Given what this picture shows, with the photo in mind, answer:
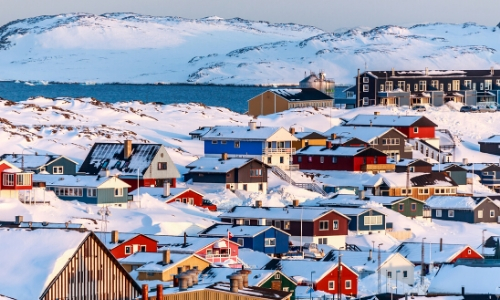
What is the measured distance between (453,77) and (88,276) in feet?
279

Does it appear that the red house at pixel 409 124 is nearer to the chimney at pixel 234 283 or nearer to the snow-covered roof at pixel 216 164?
the snow-covered roof at pixel 216 164

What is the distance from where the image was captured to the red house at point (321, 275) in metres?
34.8

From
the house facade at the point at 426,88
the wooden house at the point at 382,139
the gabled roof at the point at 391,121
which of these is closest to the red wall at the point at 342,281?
the wooden house at the point at 382,139

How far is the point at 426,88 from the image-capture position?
102562 millimetres

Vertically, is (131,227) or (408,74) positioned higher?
(408,74)

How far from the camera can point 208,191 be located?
5431 cm

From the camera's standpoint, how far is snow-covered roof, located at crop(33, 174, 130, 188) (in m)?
47.9

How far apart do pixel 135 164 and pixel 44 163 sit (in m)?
3.15

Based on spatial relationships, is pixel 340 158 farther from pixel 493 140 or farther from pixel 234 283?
pixel 234 283

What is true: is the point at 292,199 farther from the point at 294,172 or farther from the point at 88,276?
the point at 88,276

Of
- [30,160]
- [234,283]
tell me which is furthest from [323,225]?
[234,283]

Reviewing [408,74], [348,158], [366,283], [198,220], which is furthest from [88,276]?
[408,74]

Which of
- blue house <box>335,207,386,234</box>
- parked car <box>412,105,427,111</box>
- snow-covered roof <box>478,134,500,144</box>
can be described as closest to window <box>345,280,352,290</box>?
blue house <box>335,207,386,234</box>

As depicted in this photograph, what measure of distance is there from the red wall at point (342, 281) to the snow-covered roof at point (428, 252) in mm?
5759
